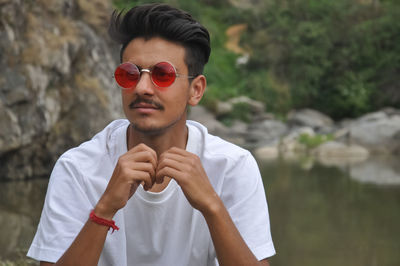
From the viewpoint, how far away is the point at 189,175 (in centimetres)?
187

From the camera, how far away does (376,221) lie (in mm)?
6922

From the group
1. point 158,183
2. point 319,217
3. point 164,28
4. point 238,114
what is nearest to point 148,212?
point 158,183

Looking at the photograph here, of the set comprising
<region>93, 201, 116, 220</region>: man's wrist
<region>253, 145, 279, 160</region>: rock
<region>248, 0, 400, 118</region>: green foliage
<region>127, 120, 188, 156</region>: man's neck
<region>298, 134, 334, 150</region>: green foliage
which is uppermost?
<region>248, 0, 400, 118</region>: green foliage

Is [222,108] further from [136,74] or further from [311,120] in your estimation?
[136,74]

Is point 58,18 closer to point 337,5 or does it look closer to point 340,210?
point 340,210

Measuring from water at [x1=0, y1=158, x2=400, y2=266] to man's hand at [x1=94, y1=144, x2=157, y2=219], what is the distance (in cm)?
282

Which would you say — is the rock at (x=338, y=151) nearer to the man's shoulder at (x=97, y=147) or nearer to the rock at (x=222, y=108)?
the rock at (x=222, y=108)

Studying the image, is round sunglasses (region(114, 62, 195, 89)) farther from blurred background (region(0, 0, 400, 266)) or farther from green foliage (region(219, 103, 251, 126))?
green foliage (region(219, 103, 251, 126))

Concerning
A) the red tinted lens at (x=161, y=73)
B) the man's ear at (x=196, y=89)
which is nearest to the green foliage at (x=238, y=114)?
the man's ear at (x=196, y=89)

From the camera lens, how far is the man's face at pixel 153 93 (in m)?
2.04

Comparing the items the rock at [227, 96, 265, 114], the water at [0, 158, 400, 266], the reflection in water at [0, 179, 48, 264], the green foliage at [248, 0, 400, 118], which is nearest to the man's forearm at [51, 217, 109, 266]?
the reflection in water at [0, 179, 48, 264]

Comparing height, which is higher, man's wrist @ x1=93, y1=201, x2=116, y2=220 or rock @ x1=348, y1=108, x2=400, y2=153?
rock @ x1=348, y1=108, x2=400, y2=153

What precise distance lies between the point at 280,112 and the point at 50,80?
15.4m

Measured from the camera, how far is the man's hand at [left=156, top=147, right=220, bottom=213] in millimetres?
1859
